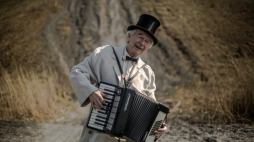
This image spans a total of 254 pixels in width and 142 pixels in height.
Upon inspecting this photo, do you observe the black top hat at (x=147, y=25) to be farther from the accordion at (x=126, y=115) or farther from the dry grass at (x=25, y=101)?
the dry grass at (x=25, y=101)

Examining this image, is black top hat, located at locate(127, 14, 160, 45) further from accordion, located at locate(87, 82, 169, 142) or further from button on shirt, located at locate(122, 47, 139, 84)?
accordion, located at locate(87, 82, 169, 142)

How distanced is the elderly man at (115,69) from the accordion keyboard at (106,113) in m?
0.14

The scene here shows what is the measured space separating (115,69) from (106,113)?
51 cm

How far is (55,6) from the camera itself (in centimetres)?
1722

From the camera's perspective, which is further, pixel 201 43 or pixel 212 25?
pixel 212 25

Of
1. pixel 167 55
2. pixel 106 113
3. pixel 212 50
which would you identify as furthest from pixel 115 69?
pixel 212 50

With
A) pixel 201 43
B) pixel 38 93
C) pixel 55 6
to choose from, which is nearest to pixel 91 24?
pixel 55 6

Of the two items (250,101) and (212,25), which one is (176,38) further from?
(250,101)

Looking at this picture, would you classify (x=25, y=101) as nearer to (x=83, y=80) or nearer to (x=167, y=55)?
(x=83, y=80)

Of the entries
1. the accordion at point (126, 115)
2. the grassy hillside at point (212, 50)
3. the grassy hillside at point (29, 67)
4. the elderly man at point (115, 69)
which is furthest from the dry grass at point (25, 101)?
the accordion at point (126, 115)

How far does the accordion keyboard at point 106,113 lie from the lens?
2055mm

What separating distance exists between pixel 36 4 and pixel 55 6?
4.28ft

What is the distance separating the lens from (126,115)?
7.01 ft

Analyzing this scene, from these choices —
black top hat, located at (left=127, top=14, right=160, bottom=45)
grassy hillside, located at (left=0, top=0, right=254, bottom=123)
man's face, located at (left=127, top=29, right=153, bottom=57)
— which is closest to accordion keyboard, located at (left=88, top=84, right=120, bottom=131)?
man's face, located at (left=127, top=29, right=153, bottom=57)
